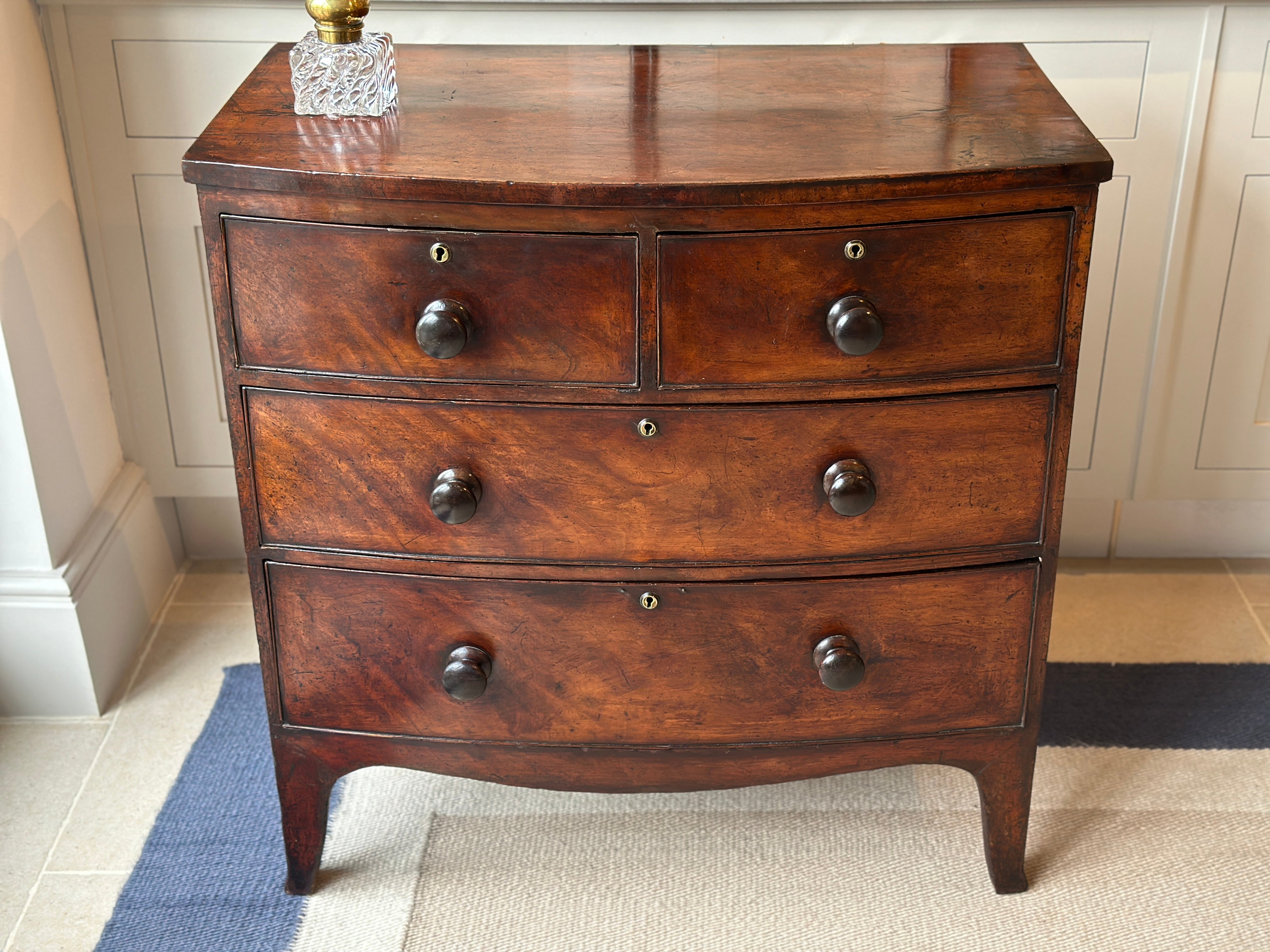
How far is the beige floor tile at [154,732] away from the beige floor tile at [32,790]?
24 mm

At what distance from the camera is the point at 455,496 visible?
1.26m

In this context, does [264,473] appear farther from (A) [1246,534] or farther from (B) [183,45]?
(A) [1246,534]

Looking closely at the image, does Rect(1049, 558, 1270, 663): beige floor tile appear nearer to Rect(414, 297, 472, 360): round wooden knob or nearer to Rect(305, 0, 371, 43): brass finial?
Rect(414, 297, 472, 360): round wooden knob

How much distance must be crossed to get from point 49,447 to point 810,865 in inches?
46.2

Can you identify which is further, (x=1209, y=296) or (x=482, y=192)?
(x=1209, y=296)

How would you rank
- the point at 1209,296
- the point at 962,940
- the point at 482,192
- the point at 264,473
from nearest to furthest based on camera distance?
1. the point at 482,192
2. the point at 264,473
3. the point at 962,940
4. the point at 1209,296

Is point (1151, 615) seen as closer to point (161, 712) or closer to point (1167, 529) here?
point (1167, 529)

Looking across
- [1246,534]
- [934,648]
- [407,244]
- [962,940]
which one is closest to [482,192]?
[407,244]

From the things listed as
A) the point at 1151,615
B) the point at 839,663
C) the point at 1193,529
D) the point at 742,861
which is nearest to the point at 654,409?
the point at 839,663

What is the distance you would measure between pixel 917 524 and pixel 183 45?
1216mm

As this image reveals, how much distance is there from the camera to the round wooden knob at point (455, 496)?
1.26 m

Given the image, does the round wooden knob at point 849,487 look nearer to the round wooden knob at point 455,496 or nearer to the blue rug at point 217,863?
the round wooden knob at point 455,496

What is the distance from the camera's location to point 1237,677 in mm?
1915

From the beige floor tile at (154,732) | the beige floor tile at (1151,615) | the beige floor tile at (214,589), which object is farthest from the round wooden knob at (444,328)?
the beige floor tile at (1151,615)
